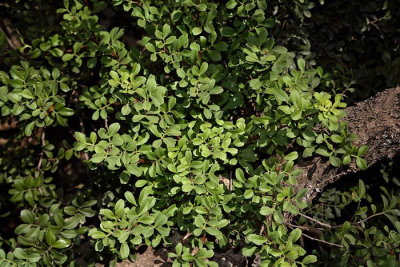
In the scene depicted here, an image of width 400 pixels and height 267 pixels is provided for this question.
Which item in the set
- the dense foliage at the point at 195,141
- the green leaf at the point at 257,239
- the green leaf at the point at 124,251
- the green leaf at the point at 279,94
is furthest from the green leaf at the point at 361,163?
the green leaf at the point at 124,251

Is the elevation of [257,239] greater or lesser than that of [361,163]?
lesser

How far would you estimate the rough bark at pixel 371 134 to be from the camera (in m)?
1.81

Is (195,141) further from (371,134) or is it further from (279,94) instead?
(371,134)

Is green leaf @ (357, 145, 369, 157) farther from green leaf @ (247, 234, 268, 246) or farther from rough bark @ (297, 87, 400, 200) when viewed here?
green leaf @ (247, 234, 268, 246)

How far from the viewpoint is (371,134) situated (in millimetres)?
1842

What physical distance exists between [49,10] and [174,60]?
1139 mm

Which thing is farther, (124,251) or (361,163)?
(361,163)

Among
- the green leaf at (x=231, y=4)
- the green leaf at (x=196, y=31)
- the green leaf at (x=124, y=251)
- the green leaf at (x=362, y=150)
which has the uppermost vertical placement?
the green leaf at (x=231, y=4)

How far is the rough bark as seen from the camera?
1812 millimetres

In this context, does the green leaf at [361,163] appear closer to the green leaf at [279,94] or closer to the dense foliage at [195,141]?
the dense foliage at [195,141]

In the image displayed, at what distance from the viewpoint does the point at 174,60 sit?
186 cm

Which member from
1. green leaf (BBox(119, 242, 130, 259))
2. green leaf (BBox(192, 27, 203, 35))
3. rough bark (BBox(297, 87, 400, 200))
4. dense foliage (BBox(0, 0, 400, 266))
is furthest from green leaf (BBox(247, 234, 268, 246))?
green leaf (BBox(192, 27, 203, 35))

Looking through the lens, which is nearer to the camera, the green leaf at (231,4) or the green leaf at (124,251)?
the green leaf at (124,251)

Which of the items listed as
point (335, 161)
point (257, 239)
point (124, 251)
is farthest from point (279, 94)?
point (124, 251)
